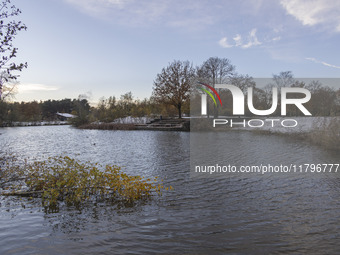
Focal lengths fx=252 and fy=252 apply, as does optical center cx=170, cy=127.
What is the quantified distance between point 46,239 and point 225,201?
4.93 m

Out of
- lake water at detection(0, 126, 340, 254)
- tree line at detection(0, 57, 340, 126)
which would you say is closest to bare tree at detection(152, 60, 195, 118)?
tree line at detection(0, 57, 340, 126)

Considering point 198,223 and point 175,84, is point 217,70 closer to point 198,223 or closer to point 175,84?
point 175,84

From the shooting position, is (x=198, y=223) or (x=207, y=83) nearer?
(x=198, y=223)

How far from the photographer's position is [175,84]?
50625 mm

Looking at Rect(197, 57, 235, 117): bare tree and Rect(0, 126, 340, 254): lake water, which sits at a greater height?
Rect(197, 57, 235, 117): bare tree

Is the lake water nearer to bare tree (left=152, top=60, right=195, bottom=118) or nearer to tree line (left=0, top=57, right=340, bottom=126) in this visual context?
tree line (left=0, top=57, right=340, bottom=126)

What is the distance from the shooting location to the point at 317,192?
333 inches

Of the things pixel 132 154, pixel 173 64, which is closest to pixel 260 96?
pixel 173 64

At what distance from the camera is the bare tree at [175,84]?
49834 mm

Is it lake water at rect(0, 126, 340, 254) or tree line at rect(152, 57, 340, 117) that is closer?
lake water at rect(0, 126, 340, 254)

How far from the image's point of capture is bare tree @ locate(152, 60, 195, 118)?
49.8m

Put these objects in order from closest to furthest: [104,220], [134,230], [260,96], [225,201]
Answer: [134,230]
[104,220]
[225,201]
[260,96]

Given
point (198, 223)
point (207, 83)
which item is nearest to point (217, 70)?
point (207, 83)

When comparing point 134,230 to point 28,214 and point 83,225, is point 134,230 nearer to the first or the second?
point 83,225
